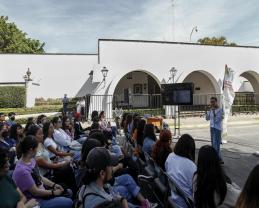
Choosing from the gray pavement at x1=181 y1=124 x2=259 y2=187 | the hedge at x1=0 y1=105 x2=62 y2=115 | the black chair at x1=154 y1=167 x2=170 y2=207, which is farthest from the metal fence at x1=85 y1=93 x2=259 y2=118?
the black chair at x1=154 y1=167 x2=170 y2=207

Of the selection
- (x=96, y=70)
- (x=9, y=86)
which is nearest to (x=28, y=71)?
(x=9, y=86)

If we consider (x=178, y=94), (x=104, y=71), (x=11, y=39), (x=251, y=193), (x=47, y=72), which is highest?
(x=11, y=39)

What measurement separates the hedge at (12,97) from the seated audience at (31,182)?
24.0m

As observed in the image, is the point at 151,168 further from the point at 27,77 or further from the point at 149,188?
the point at 27,77

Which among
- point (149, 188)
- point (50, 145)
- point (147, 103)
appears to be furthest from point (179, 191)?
point (147, 103)

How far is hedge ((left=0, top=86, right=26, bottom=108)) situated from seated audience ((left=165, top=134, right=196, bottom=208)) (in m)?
24.6

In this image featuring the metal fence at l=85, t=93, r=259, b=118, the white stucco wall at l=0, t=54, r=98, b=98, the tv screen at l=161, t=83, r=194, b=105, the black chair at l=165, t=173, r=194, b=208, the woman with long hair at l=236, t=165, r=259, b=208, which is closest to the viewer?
the woman with long hair at l=236, t=165, r=259, b=208

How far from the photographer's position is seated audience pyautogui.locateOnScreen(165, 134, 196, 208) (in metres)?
3.79

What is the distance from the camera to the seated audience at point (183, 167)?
379 cm

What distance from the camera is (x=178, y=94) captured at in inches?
495

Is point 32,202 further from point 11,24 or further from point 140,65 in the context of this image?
point 11,24

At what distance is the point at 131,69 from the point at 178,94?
11483 mm

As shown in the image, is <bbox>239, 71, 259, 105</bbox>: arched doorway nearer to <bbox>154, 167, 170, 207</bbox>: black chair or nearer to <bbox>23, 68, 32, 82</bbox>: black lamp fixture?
<bbox>23, 68, 32, 82</bbox>: black lamp fixture

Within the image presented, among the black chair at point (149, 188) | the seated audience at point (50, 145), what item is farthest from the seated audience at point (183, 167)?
the seated audience at point (50, 145)
